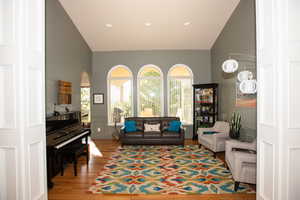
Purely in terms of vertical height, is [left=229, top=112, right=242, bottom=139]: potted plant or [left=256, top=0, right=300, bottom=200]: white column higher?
[left=256, top=0, right=300, bottom=200]: white column

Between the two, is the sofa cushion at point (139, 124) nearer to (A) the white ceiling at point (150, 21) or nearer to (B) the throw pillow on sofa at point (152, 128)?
(B) the throw pillow on sofa at point (152, 128)

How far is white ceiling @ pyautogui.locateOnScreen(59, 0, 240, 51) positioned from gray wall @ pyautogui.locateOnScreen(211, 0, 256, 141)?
0.31m

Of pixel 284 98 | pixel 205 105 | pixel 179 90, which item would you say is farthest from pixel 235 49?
pixel 284 98

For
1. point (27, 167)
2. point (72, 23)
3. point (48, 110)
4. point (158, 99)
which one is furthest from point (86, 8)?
point (27, 167)

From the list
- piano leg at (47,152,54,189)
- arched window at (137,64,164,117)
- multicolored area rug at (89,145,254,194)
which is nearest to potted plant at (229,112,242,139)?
multicolored area rug at (89,145,254,194)

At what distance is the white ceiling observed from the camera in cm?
434

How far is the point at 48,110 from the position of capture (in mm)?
3816

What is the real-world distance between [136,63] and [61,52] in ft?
8.94

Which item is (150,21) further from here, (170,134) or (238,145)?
(238,145)

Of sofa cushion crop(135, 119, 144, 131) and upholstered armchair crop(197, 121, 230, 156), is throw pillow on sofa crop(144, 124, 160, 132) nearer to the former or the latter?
sofa cushion crop(135, 119, 144, 131)

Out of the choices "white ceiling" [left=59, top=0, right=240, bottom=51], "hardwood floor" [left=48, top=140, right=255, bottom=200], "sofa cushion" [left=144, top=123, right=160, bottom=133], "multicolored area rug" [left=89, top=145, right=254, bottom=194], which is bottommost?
"hardwood floor" [left=48, top=140, right=255, bottom=200]

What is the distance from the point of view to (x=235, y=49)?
446cm

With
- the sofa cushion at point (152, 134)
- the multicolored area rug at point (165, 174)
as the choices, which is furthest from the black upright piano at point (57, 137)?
the sofa cushion at point (152, 134)

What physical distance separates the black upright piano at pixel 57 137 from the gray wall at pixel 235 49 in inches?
146
